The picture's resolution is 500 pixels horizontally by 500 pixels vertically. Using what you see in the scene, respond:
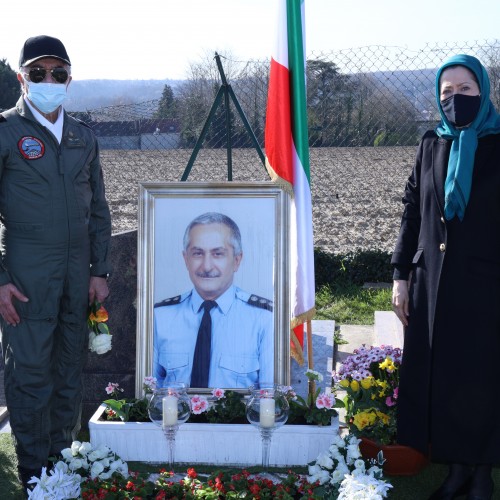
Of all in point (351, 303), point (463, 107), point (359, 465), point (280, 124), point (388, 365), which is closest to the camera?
point (359, 465)

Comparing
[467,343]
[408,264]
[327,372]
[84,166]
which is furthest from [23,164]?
[327,372]

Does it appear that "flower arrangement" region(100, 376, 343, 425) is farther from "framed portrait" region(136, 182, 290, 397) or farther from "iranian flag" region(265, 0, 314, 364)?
"iranian flag" region(265, 0, 314, 364)

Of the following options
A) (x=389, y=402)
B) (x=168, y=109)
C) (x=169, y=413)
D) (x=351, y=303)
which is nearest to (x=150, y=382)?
(x=169, y=413)

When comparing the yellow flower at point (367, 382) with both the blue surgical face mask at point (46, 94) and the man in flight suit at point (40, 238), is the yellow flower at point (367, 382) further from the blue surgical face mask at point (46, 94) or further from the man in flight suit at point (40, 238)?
the blue surgical face mask at point (46, 94)

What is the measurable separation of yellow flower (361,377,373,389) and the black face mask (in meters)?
1.31

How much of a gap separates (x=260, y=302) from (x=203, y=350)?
1.24 ft

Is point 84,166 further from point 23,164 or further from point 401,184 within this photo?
point 401,184

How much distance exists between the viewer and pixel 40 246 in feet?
11.0

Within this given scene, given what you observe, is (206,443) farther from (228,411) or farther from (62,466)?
(62,466)

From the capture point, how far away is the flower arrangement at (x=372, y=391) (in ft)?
12.0

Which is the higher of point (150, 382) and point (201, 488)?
point (150, 382)

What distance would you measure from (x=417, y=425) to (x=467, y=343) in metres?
0.44

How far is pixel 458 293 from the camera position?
3.18 metres

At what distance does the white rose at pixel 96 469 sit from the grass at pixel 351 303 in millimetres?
3624
